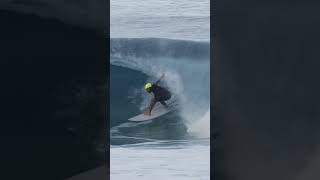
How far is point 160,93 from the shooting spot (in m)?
10.1

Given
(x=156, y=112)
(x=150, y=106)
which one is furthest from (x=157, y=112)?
(x=150, y=106)

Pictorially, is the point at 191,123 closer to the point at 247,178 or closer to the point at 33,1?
the point at 247,178

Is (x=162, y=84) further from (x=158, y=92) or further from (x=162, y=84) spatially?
(x=158, y=92)

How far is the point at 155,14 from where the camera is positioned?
33.5 ft

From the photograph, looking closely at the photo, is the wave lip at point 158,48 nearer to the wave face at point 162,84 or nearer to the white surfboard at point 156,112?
the wave face at point 162,84

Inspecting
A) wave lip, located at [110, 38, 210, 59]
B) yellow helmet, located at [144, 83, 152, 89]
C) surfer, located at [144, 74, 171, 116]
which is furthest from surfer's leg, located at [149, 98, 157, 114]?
wave lip, located at [110, 38, 210, 59]

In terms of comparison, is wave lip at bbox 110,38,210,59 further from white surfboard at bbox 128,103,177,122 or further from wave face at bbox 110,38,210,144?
white surfboard at bbox 128,103,177,122

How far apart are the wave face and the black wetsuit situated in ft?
0.23

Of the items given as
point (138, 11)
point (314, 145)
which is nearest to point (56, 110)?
point (138, 11)

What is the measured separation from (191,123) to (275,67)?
131 centimetres

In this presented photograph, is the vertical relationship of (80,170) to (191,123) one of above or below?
below

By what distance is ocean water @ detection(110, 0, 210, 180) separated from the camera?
10156 millimetres

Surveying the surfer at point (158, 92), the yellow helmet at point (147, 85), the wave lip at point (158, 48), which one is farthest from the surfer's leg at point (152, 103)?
the wave lip at point (158, 48)

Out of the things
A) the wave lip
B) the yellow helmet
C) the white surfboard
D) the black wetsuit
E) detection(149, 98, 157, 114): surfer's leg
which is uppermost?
the wave lip
